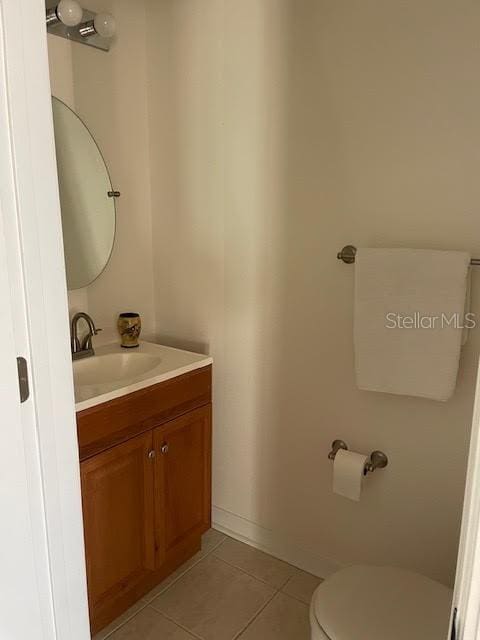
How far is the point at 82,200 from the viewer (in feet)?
6.08

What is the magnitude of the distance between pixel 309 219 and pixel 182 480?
106cm

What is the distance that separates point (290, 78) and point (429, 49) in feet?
1.48

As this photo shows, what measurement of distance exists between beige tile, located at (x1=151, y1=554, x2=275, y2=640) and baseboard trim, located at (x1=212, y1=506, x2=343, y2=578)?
0.16 metres

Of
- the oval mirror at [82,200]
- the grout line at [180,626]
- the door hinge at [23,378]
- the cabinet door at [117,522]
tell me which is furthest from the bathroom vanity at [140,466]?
the door hinge at [23,378]

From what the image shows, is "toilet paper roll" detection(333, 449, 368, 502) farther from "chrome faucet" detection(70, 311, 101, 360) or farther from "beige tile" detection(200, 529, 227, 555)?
"chrome faucet" detection(70, 311, 101, 360)

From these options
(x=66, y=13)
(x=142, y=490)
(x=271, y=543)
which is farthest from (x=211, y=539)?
(x=66, y=13)

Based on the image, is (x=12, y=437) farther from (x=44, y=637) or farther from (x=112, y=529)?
(x=112, y=529)

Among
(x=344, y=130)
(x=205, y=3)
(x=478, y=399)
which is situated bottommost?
(x=478, y=399)

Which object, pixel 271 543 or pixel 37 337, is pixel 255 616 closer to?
pixel 271 543

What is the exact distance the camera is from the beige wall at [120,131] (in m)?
1.79

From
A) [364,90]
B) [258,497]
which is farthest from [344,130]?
[258,497]

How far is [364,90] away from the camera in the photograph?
1542 millimetres

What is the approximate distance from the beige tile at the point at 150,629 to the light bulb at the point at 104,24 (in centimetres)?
203

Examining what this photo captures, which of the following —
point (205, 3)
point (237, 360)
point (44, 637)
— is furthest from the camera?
point (237, 360)
